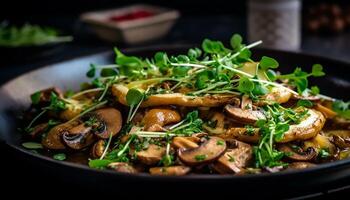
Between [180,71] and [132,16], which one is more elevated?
[180,71]

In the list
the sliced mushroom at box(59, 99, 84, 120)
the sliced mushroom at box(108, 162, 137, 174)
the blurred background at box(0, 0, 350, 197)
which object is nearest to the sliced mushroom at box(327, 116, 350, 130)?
the sliced mushroom at box(108, 162, 137, 174)

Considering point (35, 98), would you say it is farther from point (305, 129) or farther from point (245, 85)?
point (305, 129)

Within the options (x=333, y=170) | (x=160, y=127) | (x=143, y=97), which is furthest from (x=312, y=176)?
(x=143, y=97)

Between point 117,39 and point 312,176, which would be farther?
point 117,39

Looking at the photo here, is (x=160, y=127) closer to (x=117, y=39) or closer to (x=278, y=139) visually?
(x=278, y=139)

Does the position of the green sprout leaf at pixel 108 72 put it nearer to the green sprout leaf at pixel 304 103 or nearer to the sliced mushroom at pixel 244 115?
the sliced mushroom at pixel 244 115

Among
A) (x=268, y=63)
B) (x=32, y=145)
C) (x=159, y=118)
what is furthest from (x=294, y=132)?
(x=32, y=145)
